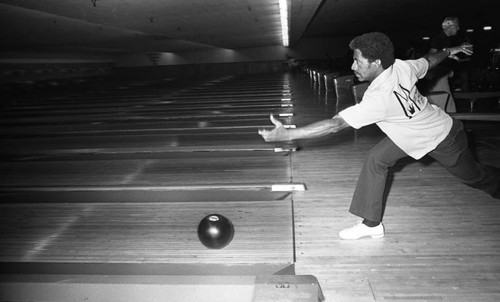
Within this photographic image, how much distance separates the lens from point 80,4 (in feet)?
24.2

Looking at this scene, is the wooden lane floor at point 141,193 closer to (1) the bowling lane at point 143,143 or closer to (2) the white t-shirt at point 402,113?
(1) the bowling lane at point 143,143

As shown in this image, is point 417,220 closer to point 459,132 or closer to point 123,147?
point 459,132

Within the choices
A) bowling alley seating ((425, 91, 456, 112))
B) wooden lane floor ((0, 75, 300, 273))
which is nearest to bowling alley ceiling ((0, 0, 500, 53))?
wooden lane floor ((0, 75, 300, 273))

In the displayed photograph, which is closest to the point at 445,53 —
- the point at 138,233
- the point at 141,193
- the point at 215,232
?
the point at 215,232

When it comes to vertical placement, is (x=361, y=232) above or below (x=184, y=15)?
below

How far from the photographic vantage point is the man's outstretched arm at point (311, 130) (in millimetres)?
1985

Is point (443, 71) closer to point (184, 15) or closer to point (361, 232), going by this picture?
point (361, 232)

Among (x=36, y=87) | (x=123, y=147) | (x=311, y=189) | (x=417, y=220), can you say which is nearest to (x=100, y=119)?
(x=123, y=147)

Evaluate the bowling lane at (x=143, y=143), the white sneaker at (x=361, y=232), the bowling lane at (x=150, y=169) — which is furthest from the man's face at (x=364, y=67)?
the bowling lane at (x=143, y=143)

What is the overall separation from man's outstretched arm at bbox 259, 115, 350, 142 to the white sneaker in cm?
66

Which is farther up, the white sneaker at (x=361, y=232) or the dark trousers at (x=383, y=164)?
the dark trousers at (x=383, y=164)

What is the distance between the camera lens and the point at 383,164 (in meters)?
2.12

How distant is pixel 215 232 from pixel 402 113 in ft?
4.21

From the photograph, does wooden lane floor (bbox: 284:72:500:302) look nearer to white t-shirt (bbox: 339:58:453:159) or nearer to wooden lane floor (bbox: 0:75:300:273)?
wooden lane floor (bbox: 0:75:300:273)
